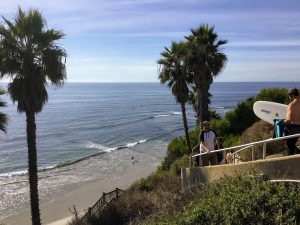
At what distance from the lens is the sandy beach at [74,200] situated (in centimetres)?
2728

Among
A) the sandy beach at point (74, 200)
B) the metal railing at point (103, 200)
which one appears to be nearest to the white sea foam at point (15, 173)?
the sandy beach at point (74, 200)

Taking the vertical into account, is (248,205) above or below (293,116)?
below

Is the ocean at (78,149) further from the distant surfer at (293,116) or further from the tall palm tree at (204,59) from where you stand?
the distant surfer at (293,116)

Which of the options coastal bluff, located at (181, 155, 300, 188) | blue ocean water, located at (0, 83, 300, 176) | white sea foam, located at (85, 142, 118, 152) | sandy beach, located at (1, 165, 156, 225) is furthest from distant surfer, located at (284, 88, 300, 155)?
white sea foam, located at (85, 142, 118, 152)

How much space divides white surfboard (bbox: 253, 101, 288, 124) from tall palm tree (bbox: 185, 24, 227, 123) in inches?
647

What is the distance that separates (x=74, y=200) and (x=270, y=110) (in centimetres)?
2163

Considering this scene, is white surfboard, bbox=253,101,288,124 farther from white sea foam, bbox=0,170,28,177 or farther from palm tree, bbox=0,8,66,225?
white sea foam, bbox=0,170,28,177

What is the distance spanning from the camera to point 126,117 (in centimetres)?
8912

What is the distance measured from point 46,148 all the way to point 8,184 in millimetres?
17065

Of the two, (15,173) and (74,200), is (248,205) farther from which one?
(15,173)

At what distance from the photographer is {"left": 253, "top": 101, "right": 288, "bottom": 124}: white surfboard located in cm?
1248

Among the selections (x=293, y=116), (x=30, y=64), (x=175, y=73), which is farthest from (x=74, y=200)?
(x=293, y=116)

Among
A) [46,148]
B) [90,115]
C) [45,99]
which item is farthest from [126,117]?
[45,99]

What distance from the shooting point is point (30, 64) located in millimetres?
17453
